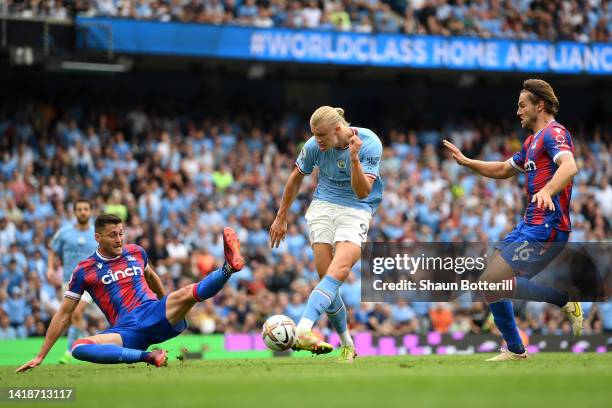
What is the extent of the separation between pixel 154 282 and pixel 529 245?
3802 mm

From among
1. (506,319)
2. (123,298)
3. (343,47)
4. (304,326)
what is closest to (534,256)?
(506,319)

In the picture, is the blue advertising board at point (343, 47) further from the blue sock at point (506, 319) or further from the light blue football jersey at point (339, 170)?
the blue sock at point (506, 319)

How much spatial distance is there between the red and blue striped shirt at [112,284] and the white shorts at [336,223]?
175cm

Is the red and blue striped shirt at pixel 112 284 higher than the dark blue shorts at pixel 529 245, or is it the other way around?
the dark blue shorts at pixel 529 245

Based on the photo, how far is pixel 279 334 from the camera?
9.85 meters

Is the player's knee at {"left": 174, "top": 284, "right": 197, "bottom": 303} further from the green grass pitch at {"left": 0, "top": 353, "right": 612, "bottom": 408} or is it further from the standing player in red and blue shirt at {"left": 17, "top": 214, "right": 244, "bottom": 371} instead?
the green grass pitch at {"left": 0, "top": 353, "right": 612, "bottom": 408}

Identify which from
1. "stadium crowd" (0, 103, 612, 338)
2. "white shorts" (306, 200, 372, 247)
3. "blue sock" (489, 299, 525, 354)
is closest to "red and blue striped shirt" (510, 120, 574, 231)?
"blue sock" (489, 299, 525, 354)

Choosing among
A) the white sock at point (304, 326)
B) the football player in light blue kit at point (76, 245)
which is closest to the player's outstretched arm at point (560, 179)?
the white sock at point (304, 326)

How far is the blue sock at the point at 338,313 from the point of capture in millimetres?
10852

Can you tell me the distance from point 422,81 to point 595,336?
14.2 m

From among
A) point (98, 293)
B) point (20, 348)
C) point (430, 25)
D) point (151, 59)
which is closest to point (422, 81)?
point (430, 25)

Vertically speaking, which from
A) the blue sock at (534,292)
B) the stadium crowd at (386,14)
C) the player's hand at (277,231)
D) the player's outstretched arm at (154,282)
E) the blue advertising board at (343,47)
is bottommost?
the blue sock at (534,292)

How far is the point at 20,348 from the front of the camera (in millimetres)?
17000

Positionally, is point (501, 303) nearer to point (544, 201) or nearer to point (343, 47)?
point (544, 201)
